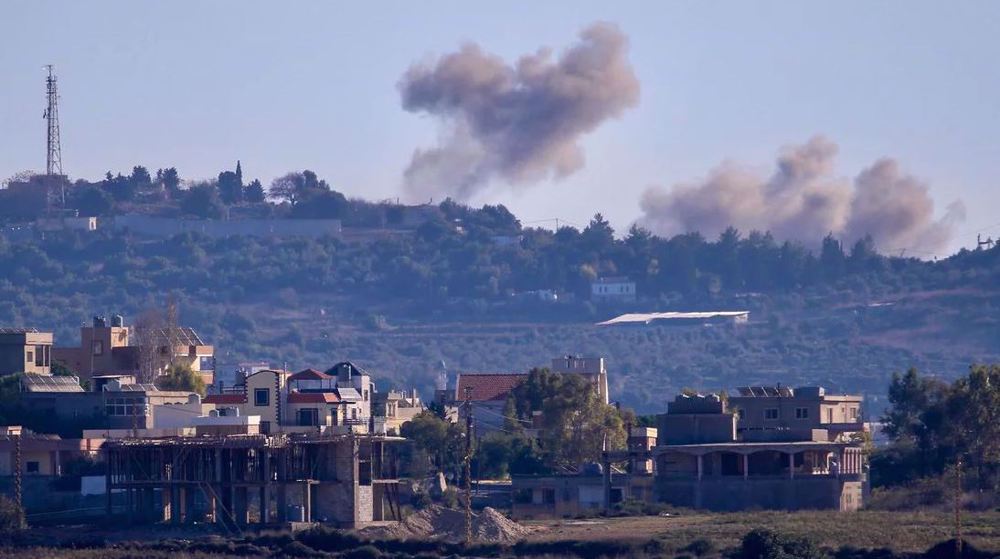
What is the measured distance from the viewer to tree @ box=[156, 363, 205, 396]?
94375 millimetres

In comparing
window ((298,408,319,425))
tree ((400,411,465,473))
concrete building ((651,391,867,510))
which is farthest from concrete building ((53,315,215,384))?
concrete building ((651,391,867,510))

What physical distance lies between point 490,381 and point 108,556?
5165cm

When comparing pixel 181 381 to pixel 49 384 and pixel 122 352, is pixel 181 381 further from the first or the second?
pixel 49 384

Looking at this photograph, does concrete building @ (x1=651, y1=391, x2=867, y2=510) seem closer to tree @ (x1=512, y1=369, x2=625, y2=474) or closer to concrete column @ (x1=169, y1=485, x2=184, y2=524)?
tree @ (x1=512, y1=369, x2=625, y2=474)

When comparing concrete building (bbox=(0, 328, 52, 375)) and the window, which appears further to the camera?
concrete building (bbox=(0, 328, 52, 375))

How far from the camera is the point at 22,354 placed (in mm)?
92312

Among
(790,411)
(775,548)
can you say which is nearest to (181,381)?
(790,411)

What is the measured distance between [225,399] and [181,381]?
8.07 m

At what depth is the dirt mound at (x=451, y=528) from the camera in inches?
2608

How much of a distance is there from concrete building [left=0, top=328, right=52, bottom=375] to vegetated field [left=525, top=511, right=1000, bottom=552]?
90.0 feet

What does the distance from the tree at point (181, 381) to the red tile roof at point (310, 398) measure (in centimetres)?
720

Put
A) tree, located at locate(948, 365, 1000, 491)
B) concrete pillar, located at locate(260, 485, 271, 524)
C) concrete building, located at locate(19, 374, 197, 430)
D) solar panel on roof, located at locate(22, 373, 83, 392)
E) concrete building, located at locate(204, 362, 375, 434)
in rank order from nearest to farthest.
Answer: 1. concrete pillar, located at locate(260, 485, 271, 524)
2. tree, located at locate(948, 365, 1000, 491)
3. concrete building, located at locate(19, 374, 197, 430)
4. concrete building, located at locate(204, 362, 375, 434)
5. solar panel on roof, located at locate(22, 373, 83, 392)

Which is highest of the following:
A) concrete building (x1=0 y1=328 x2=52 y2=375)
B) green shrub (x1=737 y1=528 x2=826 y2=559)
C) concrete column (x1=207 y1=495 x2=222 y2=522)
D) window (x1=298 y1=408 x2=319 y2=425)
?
concrete building (x1=0 y1=328 x2=52 y2=375)

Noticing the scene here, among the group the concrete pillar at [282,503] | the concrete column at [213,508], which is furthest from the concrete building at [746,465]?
the concrete column at [213,508]
